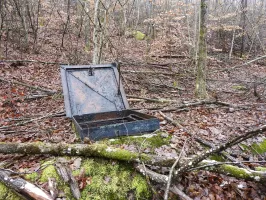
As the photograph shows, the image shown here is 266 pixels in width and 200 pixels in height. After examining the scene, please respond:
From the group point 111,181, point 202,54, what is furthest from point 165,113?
point 111,181

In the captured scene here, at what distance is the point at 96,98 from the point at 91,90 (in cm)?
21

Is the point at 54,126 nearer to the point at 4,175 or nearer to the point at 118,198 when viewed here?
the point at 4,175

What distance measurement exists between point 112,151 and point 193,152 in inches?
59.0

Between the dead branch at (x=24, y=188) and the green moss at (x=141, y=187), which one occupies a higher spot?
the dead branch at (x=24, y=188)

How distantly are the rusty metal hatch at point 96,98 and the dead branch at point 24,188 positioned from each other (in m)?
1.79

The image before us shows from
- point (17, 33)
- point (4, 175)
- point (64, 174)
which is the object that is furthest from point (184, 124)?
point (17, 33)

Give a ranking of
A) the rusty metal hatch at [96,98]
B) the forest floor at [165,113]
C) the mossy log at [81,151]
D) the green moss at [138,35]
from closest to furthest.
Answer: the mossy log at [81,151] → the forest floor at [165,113] → the rusty metal hatch at [96,98] → the green moss at [138,35]

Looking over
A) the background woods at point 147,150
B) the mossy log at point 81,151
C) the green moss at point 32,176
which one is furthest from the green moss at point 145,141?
the green moss at point 32,176

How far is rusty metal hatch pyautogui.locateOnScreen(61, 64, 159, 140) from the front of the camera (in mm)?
5129

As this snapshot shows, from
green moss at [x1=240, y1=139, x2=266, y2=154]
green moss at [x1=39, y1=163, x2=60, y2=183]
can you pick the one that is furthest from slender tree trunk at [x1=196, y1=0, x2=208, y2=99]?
green moss at [x1=39, y1=163, x2=60, y2=183]

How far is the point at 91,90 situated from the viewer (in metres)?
5.59

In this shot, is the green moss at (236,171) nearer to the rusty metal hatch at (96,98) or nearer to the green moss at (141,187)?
the green moss at (141,187)

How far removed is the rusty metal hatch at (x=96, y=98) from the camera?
16.8 ft

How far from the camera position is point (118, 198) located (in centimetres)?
335
